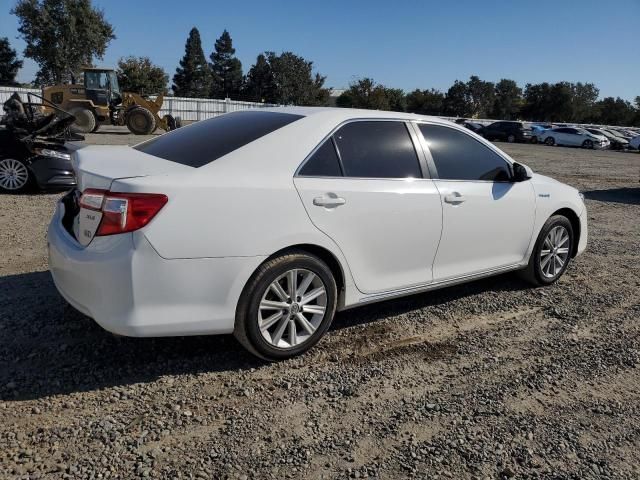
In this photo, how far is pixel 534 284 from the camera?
5.15 meters

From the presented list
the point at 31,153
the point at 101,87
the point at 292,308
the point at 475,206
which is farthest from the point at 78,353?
the point at 101,87

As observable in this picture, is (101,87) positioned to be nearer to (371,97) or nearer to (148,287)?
(148,287)

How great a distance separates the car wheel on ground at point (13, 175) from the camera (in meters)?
8.25

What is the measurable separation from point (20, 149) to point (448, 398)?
7.78 meters

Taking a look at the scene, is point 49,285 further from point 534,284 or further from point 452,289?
point 534,284

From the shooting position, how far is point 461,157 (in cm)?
430

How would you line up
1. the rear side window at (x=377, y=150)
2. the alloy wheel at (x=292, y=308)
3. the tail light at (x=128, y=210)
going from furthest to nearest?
the rear side window at (x=377, y=150), the alloy wheel at (x=292, y=308), the tail light at (x=128, y=210)

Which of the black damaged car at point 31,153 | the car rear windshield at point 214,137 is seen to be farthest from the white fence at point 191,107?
the car rear windshield at point 214,137

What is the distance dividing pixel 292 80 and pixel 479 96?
29.6 m

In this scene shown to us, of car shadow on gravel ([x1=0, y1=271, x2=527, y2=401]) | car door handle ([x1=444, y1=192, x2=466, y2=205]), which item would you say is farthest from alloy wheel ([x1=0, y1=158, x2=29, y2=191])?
car door handle ([x1=444, y1=192, x2=466, y2=205])

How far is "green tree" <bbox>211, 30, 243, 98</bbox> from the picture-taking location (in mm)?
93875

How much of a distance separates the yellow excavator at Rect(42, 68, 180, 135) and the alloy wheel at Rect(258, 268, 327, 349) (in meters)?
20.2

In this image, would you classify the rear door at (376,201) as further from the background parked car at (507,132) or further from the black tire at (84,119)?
the background parked car at (507,132)

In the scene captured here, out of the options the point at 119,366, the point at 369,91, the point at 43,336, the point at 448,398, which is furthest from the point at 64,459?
the point at 369,91
